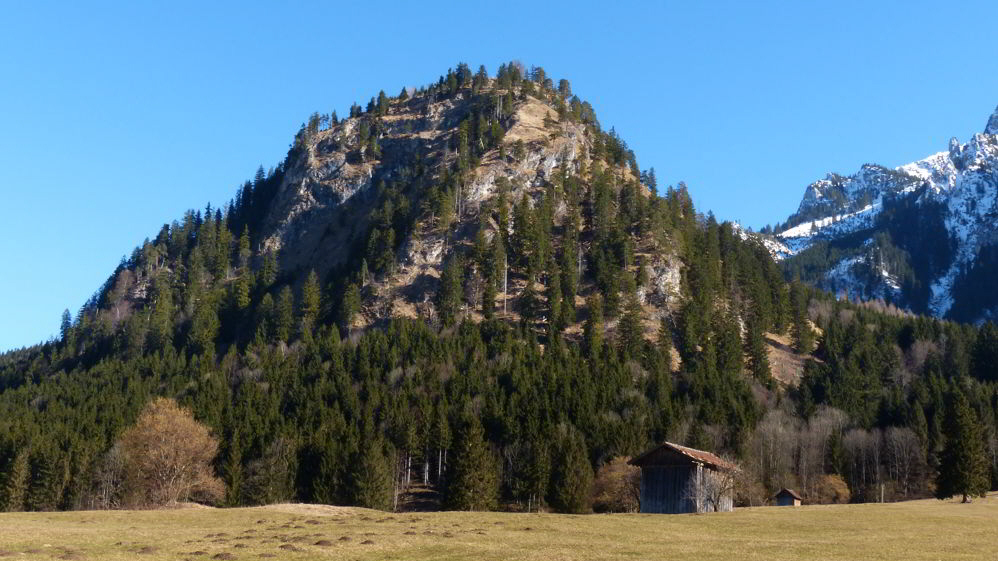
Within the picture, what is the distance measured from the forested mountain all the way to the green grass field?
33823mm

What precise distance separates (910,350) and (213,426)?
429 ft

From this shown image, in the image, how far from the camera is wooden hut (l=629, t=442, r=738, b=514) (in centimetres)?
7475

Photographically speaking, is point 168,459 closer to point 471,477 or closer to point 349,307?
point 471,477

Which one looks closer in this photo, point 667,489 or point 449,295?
point 667,489

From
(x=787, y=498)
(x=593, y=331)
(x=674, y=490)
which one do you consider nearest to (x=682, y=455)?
(x=674, y=490)

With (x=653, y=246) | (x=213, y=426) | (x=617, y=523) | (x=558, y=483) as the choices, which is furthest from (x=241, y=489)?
(x=653, y=246)

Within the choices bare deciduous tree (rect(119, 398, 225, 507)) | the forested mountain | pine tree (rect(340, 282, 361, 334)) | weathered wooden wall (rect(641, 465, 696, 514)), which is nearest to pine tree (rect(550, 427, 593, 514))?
the forested mountain

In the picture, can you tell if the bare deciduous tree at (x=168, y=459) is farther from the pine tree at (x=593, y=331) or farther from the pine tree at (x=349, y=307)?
the pine tree at (x=349, y=307)

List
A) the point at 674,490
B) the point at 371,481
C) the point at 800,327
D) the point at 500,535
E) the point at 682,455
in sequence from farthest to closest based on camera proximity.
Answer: the point at 800,327 < the point at 371,481 < the point at 674,490 < the point at 682,455 < the point at 500,535

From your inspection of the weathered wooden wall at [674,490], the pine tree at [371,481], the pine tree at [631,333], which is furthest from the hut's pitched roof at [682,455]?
the pine tree at [631,333]

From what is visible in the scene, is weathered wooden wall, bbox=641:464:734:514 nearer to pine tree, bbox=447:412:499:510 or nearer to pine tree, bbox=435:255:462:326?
pine tree, bbox=447:412:499:510

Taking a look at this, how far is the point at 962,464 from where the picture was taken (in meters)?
84.8

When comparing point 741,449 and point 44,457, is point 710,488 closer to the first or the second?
point 741,449

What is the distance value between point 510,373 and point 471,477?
43803 mm
